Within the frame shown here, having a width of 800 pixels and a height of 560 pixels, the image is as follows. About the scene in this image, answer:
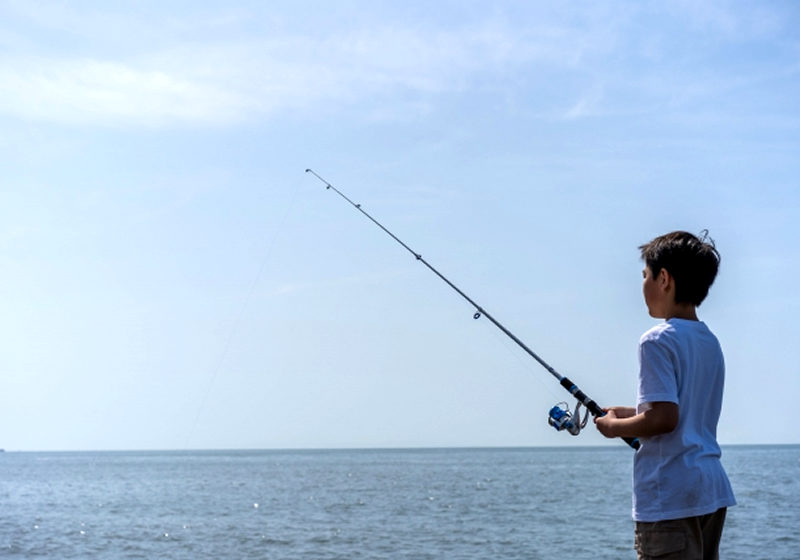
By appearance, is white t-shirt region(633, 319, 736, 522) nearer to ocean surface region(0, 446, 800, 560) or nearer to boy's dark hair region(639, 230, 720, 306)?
boy's dark hair region(639, 230, 720, 306)

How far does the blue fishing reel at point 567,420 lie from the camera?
313 cm

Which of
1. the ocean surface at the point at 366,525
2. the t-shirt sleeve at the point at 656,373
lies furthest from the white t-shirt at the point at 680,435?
the ocean surface at the point at 366,525

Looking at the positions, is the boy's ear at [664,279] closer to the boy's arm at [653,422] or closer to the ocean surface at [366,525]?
the boy's arm at [653,422]

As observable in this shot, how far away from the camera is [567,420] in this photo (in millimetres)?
3166

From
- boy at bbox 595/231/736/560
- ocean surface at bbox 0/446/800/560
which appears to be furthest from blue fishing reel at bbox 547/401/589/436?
ocean surface at bbox 0/446/800/560

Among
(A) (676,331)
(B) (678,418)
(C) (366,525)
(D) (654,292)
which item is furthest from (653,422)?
(C) (366,525)

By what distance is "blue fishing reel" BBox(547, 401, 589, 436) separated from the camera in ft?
10.3

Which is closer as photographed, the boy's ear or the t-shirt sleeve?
the t-shirt sleeve

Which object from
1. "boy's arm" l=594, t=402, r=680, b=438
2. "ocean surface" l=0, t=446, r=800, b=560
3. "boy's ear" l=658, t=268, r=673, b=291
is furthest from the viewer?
"ocean surface" l=0, t=446, r=800, b=560

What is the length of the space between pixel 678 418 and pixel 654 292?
0.35 m

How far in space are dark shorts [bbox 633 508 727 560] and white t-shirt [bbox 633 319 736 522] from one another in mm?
29

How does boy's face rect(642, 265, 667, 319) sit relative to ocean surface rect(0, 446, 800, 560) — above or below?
above

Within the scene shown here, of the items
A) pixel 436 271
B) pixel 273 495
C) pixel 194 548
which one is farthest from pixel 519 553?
pixel 273 495

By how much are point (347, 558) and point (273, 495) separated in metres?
18.1
